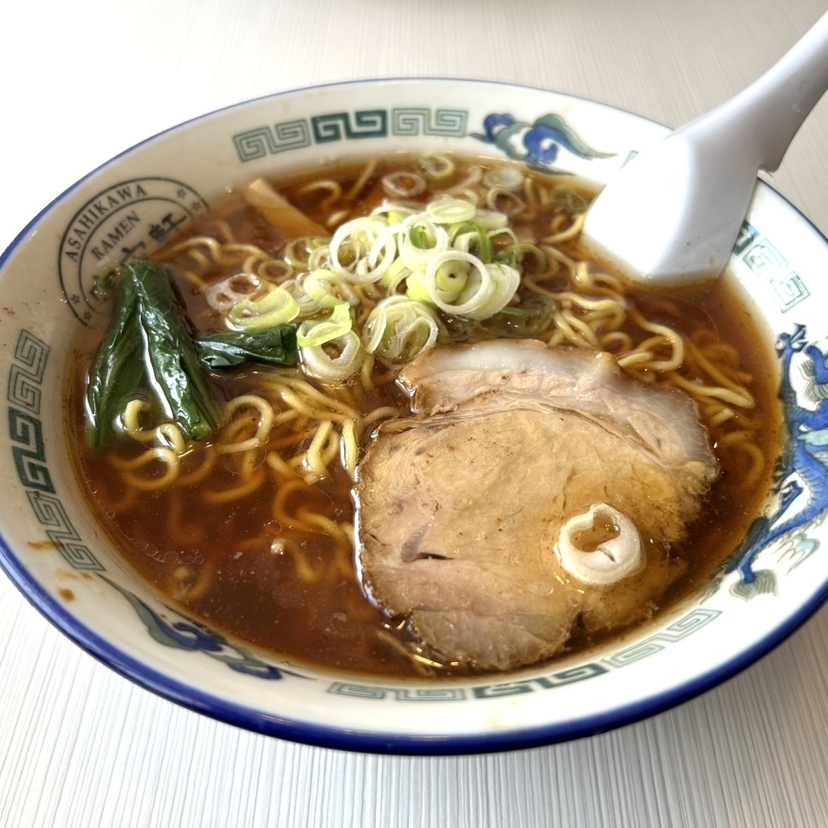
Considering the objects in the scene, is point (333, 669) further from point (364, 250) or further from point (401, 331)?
point (364, 250)

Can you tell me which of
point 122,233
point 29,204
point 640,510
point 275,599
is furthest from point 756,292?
point 29,204

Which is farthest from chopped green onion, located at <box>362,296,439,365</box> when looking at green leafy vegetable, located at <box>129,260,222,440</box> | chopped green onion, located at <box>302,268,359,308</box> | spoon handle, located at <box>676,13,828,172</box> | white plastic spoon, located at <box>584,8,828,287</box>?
spoon handle, located at <box>676,13,828,172</box>

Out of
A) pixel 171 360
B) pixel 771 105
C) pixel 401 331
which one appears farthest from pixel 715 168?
pixel 171 360

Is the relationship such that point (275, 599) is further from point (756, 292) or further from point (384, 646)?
point (756, 292)

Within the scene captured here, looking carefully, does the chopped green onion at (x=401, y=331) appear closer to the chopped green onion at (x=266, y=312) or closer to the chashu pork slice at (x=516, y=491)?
the chashu pork slice at (x=516, y=491)

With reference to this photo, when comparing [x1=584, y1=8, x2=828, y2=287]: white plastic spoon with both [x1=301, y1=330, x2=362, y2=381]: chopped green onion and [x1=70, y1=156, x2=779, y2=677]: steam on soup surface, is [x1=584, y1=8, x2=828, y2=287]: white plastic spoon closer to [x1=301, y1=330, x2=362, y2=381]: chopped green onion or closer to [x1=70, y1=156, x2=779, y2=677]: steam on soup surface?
[x1=70, y1=156, x2=779, y2=677]: steam on soup surface

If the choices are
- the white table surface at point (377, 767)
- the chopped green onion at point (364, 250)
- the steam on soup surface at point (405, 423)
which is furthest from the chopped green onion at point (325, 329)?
the white table surface at point (377, 767)
